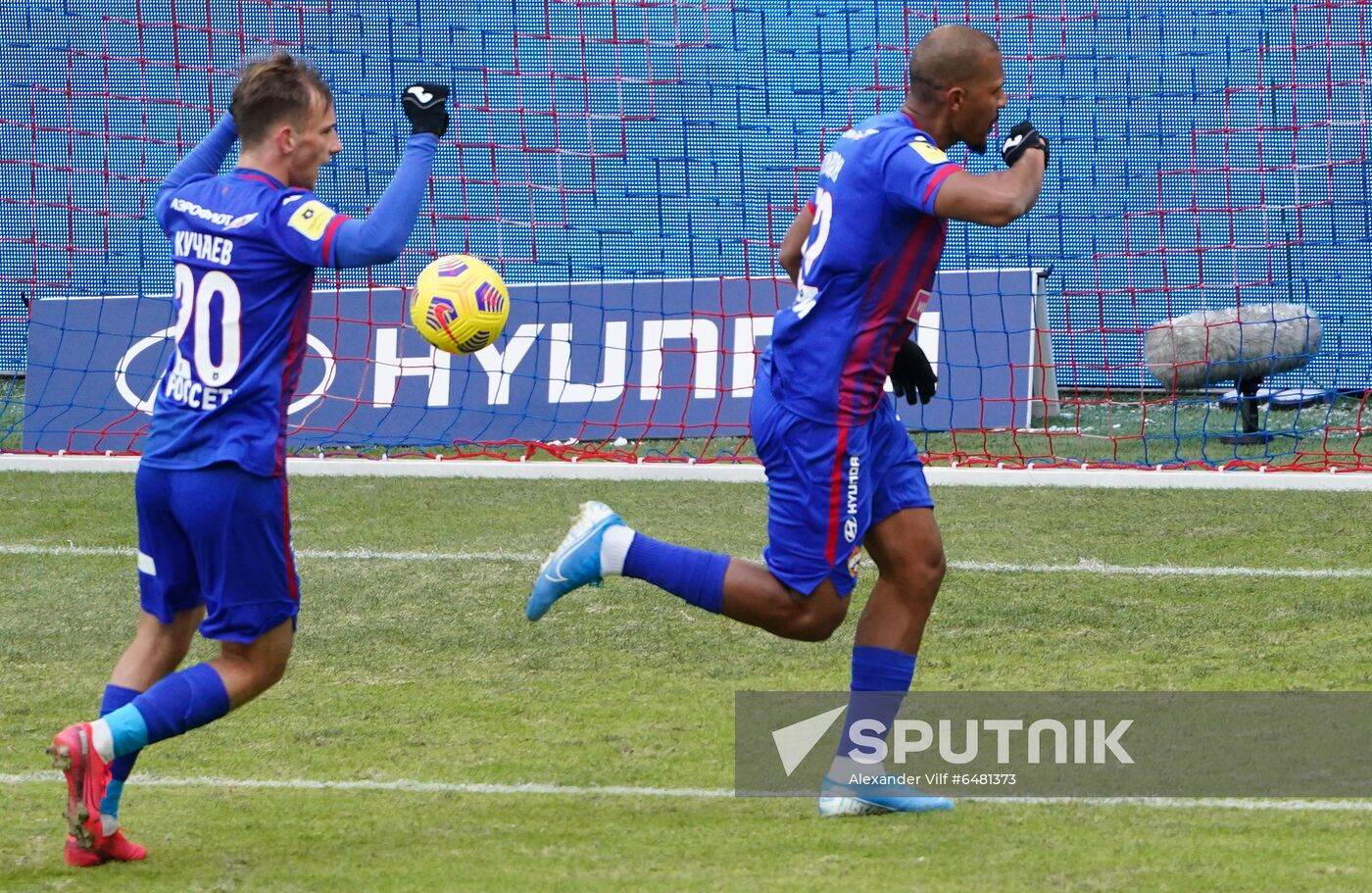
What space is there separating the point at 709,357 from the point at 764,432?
6003 millimetres

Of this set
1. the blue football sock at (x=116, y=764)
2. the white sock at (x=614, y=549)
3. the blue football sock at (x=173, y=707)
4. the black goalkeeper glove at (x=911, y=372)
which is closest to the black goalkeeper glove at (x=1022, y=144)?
the black goalkeeper glove at (x=911, y=372)

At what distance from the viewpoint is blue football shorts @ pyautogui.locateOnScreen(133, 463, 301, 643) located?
3859mm

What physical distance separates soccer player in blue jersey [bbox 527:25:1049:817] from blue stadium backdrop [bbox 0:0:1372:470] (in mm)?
6203

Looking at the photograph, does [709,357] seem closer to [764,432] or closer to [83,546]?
[83,546]

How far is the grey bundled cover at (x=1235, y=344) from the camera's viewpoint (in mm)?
10336

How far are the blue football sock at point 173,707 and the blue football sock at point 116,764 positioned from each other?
4.8 inches

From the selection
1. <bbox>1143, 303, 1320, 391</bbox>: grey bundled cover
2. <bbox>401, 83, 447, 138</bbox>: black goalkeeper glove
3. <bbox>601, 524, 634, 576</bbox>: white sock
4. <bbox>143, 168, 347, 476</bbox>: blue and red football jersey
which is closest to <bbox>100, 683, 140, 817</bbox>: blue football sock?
<bbox>143, 168, 347, 476</bbox>: blue and red football jersey

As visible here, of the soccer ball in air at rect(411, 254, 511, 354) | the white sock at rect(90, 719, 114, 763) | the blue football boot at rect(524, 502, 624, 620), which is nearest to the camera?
the white sock at rect(90, 719, 114, 763)

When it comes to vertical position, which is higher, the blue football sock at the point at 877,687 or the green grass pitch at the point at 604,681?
the blue football sock at the point at 877,687

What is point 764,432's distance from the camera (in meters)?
4.33

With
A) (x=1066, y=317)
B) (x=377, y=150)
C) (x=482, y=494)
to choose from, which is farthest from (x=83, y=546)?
(x=1066, y=317)

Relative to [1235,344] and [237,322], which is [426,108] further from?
[1235,344]

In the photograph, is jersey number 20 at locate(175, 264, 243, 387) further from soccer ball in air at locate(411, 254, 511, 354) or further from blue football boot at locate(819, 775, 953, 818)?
blue football boot at locate(819, 775, 953, 818)

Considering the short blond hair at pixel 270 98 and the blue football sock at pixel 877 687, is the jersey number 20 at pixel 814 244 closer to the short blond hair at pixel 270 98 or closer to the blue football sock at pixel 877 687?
the blue football sock at pixel 877 687
